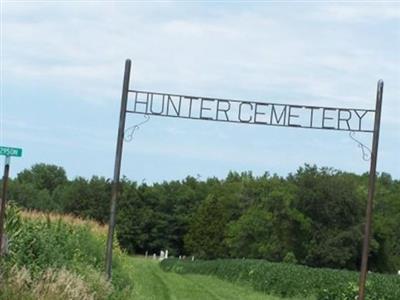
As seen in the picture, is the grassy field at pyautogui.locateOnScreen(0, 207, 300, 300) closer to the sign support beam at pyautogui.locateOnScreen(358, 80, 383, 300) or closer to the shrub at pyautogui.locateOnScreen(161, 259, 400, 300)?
the sign support beam at pyautogui.locateOnScreen(358, 80, 383, 300)

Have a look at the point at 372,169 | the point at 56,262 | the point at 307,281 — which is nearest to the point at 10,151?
the point at 56,262

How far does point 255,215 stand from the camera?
3162 inches

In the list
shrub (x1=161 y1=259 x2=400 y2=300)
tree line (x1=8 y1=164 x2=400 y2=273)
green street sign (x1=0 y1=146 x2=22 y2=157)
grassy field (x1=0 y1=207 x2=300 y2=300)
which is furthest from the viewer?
tree line (x1=8 y1=164 x2=400 y2=273)

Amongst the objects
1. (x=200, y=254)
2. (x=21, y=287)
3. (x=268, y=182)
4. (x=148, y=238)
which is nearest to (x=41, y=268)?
(x=21, y=287)

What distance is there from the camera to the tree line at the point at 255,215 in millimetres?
74062

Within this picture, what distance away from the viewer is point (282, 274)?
126 feet

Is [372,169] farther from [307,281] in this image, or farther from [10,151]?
[307,281]

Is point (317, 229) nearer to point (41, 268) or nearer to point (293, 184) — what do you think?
point (293, 184)

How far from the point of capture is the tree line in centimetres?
7406

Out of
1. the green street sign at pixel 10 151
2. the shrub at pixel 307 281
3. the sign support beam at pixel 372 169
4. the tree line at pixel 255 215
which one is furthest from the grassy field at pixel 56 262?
the tree line at pixel 255 215

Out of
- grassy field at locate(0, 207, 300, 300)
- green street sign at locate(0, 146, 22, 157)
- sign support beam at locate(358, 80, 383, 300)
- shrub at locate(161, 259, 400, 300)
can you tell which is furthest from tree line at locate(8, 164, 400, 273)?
green street sign at locate(0, 146, 22, 157)

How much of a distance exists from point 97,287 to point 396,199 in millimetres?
81026

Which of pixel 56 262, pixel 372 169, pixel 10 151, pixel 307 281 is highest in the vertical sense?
pixel 372 169

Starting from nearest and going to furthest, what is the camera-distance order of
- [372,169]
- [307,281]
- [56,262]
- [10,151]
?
[10,151], [372,169], [56,262], [307,281]
